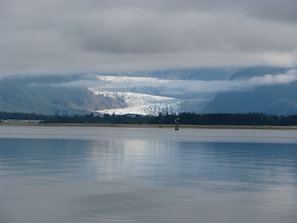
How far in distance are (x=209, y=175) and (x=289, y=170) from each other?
915 cm

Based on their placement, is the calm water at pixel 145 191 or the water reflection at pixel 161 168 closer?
the calm water at pixel 145 191

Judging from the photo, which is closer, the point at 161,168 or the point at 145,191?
A: the point at 145,191

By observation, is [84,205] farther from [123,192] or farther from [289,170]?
[289,170]

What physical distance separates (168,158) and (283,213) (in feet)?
128

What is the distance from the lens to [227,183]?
46.2m

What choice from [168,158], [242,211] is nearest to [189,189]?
[242,211]

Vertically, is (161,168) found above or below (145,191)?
above

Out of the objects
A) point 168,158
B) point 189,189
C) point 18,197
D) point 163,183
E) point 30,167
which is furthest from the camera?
point 168,158

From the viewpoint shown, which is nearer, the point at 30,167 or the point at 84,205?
the point at 84,205

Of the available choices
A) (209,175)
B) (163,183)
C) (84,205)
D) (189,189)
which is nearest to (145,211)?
(84,205)

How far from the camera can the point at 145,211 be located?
1316 inches

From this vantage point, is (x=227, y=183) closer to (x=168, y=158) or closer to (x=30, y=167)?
(x=30, y=167)

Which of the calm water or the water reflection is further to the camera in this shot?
the water reflection

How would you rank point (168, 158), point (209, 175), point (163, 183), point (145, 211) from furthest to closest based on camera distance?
point (168, 158)
point (209, 175)
point (163, 183)
point (145, 211)
